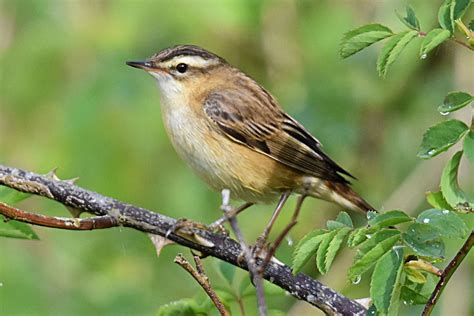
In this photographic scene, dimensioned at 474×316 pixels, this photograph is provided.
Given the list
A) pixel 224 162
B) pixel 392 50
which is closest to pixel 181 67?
pixel 224 162

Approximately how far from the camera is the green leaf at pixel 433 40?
263cm

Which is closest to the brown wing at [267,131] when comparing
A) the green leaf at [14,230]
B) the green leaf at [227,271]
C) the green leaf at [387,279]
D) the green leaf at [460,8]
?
the green leaf at [227,271]

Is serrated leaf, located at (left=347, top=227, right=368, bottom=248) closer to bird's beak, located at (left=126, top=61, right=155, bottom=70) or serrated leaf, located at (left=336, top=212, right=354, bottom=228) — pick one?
serrated leaf, located at (left=336, top=212, right=354, bottom=228)

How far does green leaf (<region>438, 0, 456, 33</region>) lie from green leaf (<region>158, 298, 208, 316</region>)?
1108mm

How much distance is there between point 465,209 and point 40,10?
543 centimetres

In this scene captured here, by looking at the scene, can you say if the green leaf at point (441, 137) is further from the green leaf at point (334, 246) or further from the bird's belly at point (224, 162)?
the bird's belly at point (224, 162)

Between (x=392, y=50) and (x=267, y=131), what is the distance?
8.05 feet

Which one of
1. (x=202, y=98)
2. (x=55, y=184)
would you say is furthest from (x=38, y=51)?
(x=55, y=184)

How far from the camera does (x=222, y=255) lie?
296cm

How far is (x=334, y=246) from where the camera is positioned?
8.66 ft

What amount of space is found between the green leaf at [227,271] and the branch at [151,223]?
26 centimetres

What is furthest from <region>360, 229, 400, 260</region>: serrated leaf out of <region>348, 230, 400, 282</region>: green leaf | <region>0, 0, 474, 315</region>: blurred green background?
<region>0, 0, 474, 315</region>: blurred green background

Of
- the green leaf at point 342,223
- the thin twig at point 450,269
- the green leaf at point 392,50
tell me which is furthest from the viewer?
the green leaf at point 392,50

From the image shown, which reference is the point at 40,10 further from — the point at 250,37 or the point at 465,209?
the point at 465,209
